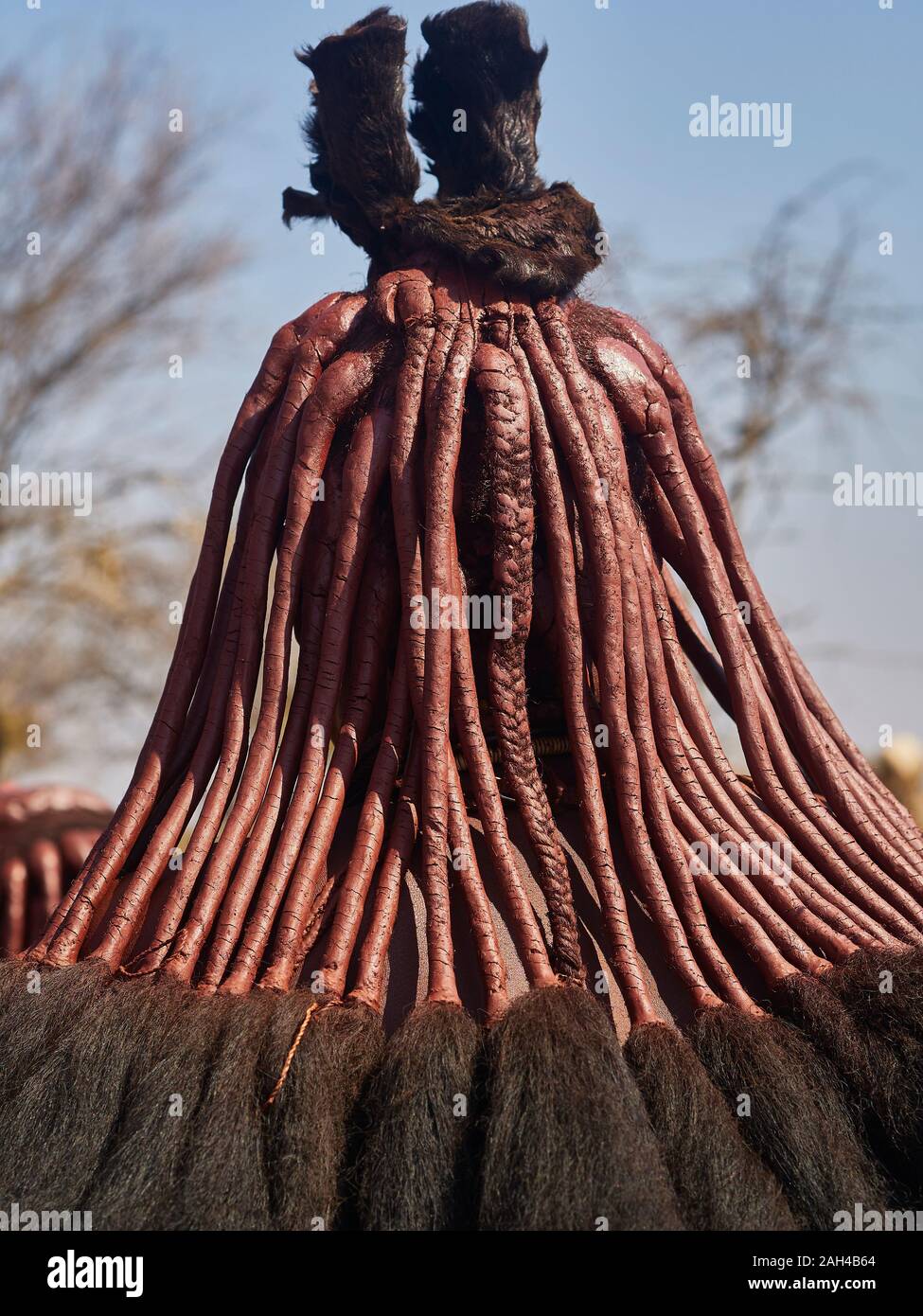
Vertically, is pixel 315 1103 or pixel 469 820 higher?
pixel 469 820

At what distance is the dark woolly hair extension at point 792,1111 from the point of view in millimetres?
2395

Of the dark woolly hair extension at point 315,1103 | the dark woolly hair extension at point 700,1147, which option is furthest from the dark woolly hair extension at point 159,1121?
the dark woolly hair extension at point 700,1147

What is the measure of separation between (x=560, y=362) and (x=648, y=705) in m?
0.75

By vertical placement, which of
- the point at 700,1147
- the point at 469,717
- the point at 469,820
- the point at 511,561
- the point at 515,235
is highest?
the point at 515,235

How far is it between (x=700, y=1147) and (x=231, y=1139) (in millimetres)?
758

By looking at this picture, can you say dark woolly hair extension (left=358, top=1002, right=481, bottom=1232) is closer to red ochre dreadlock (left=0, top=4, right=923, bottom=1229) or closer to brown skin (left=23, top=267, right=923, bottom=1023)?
red ochre dreadlock (left=0, top=4, right=923, bottom=1229)

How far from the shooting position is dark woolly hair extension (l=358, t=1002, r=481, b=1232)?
230 centimetres

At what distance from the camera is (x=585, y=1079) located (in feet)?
7.86

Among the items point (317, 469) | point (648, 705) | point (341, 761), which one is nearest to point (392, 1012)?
point (341, 761)

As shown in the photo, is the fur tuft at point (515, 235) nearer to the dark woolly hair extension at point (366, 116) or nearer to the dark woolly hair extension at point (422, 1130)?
the dark woolly hair extension at point (366, 116)

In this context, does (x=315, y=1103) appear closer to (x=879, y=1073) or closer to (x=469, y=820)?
(x=469, y=820)

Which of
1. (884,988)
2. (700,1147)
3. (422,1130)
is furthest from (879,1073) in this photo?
(422,1130)

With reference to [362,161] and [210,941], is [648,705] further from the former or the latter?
[362,161]

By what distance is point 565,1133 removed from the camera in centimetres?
232
